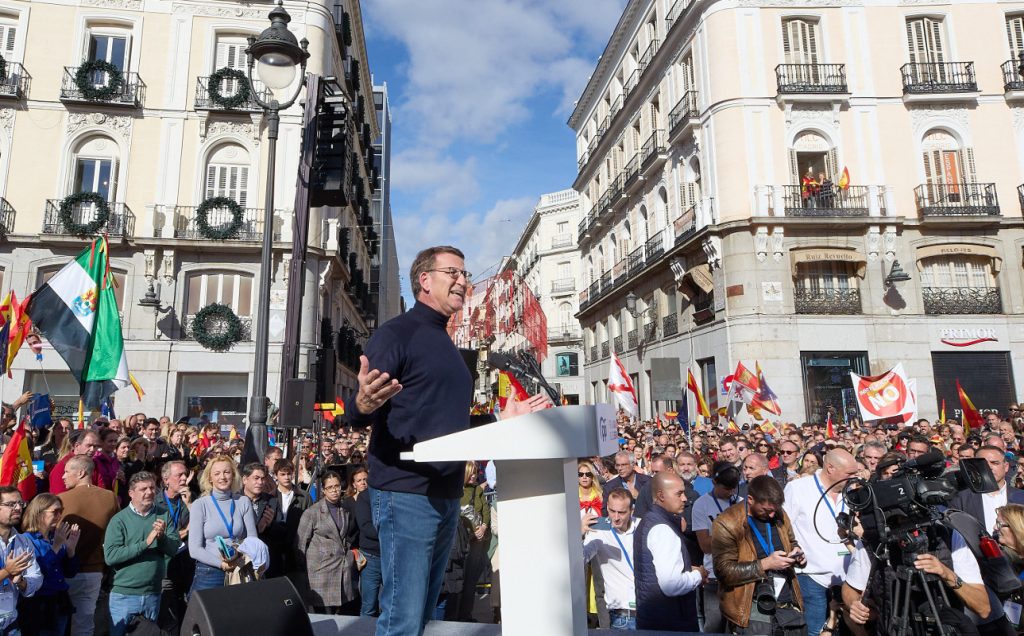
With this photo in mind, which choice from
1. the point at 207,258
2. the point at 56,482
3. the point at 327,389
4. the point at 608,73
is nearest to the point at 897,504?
the point at 327,389

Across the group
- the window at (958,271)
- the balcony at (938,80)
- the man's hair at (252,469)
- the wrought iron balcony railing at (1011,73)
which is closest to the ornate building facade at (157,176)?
the man's hair at (252,469)

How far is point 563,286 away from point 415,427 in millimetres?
52495

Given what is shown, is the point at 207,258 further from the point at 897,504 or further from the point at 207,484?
the point at 897,504

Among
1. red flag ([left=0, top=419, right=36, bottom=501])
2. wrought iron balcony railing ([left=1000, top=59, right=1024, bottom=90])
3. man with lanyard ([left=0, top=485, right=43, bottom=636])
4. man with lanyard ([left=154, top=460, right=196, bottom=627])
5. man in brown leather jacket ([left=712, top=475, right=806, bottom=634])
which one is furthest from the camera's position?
wrought iron balcony railing ([left=1000, top=59, right=1024, bottom=90])

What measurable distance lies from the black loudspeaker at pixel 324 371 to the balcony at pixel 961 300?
21.2 metres

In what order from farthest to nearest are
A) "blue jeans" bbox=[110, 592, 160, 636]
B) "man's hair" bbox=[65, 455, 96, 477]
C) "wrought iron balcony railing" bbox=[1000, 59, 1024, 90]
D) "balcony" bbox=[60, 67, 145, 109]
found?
"wrought iron balcony railing" bbox=[1000, 59, 1024, 90], "balcony" bbox=[60, 67, 145, 109], "man's hair" bbox=[65, 455, 96, 477], "blue jeans" bbox=[110, 592, 160, 636]

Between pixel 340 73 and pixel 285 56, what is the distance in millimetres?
20149

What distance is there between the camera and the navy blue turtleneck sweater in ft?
8.14

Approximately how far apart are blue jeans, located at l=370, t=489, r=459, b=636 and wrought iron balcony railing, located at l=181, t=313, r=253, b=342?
68.5 ft

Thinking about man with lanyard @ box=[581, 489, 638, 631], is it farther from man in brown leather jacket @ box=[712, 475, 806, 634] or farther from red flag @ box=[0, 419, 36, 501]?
red flag @ box=[0, 419, 36, 501]

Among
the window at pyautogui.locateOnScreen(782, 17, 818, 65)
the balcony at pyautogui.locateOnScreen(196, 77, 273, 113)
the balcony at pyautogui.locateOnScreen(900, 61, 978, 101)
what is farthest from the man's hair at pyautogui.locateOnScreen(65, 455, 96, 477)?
the balcony at pyautogui.locateOnScreen(900, 61, 978, 101)

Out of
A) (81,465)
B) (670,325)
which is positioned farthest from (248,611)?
(670,325)

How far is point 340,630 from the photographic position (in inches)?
148

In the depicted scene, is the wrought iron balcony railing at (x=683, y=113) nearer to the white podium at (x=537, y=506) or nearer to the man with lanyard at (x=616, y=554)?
the man with lanyard at (x=616, y=554)
